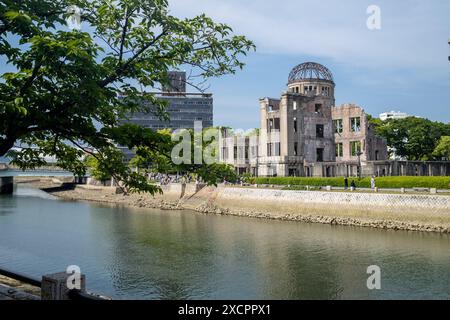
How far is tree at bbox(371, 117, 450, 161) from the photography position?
91.6m

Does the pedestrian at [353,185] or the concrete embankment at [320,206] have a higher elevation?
the pedestrian at [353,185]

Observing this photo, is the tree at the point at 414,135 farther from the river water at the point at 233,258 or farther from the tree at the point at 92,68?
the tree at the point at 92,68

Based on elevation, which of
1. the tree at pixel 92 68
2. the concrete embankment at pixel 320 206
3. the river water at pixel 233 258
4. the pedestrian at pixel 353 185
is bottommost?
the river water at pixel 233 258

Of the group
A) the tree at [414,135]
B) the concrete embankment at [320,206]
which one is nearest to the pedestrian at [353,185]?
the concrete embankment at [320,206]

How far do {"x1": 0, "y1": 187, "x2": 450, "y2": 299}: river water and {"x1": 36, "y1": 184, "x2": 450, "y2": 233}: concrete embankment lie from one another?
2.32 meters

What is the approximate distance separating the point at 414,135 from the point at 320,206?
2026 inches

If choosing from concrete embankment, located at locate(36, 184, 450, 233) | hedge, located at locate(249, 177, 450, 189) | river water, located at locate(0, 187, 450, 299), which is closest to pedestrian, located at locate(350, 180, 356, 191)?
hedge, located at locate(249, 177, 450, 189)

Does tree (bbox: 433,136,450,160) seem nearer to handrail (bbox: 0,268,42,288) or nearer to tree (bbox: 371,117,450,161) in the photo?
tree (bbox: 371,117,450,161)

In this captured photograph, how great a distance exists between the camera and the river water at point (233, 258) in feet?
76.9

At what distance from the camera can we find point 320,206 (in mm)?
50531

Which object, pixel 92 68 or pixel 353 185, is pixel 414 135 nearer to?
pixel 353 185

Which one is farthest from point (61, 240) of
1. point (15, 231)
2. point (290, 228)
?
point (290, 228)

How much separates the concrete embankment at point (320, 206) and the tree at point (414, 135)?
48257 mm

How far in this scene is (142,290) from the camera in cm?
2331
